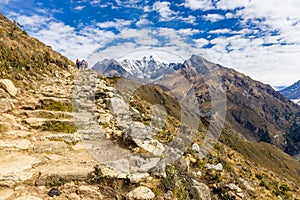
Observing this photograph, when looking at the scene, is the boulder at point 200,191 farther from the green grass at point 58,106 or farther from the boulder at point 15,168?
the green grass at point 58,106

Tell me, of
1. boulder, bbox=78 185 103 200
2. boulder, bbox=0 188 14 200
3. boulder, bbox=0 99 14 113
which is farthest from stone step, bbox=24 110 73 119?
boulder, bbox=78 185 103 200

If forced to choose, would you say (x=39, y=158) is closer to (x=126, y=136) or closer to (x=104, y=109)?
(x=126, y=136)

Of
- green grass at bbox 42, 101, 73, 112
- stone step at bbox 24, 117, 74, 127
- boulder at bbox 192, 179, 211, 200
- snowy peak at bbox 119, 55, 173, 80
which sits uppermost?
snowy peak at bbox 119, 55, 173, 80

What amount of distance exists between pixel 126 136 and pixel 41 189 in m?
4.98

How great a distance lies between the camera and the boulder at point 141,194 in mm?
7996

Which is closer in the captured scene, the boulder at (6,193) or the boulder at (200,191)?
the boulder at (6,193)

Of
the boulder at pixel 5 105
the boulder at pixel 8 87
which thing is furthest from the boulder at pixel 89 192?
the boulder at pixel 8 87

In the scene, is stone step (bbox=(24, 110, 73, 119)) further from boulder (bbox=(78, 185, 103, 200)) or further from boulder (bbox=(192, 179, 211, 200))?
boulder (bbox=(192, 179, 211, 200))

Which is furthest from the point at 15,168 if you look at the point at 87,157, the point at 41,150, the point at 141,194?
the point at 141,194

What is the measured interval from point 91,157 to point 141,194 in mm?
3529

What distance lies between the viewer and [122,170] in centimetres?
916

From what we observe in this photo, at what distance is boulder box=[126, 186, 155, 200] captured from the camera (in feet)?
26.2

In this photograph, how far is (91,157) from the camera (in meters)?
10.8

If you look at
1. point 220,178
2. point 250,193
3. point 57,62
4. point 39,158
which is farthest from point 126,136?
point 57,62
